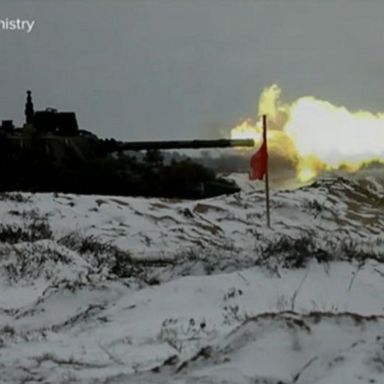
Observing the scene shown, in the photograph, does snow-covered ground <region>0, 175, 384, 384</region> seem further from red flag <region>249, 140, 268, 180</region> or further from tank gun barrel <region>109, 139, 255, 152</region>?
tank gun barrel <region>109, 139, 255, 152</region>

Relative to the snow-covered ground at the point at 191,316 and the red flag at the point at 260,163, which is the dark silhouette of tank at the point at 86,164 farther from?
the snow-covered ground at the point at 191,316

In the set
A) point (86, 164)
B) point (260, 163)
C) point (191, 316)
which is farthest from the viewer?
point (86, 164)

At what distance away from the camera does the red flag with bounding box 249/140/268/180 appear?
2458cm

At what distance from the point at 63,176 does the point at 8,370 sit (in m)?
25.6

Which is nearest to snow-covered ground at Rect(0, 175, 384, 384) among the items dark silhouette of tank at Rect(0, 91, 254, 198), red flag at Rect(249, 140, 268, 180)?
red flag at Rect(249, 140, 268, 180)

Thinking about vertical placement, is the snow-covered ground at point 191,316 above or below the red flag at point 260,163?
below

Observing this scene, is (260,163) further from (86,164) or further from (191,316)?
(191,316)

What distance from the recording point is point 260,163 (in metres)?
24.7

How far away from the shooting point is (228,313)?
7.66m

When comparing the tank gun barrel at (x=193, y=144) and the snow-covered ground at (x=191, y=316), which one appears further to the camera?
the tank gun barrel at (x=193, y=144)

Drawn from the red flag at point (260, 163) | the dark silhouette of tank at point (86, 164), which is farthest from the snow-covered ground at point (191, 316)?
→ the dark silhouette of tank at point (86, 164)

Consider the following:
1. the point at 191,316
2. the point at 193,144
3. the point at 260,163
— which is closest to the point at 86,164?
the point at 193,144

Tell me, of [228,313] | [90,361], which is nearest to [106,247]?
[228,313]

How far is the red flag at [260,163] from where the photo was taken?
80.6 ft
